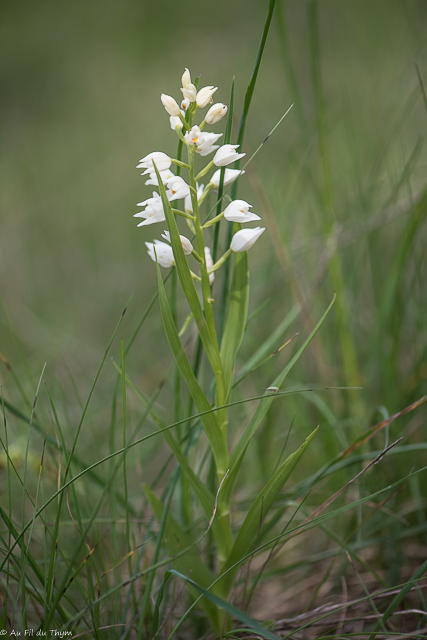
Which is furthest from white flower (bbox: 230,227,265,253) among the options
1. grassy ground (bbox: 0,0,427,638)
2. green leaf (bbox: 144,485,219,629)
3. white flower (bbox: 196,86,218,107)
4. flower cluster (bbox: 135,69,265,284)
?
green leaf (bbox: 144,485,219,629)

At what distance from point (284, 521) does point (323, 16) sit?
4.84 m

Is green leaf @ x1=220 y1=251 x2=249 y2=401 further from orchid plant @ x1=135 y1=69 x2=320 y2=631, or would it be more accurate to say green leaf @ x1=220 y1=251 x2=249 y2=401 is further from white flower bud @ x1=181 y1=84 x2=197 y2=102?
white flower bud @ x1=181 y1=84 x2=197 y2=102

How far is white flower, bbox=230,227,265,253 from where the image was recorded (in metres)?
0.71

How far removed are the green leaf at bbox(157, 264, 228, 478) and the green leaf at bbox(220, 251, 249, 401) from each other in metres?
0.07

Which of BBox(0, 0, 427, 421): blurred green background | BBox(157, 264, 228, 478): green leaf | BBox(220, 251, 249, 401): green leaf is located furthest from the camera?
BBox(0, 0, 427, 421): blurred green background

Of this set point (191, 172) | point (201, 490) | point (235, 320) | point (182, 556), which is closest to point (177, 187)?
point (191, 172)

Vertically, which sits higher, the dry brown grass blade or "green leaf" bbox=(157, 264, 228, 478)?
"green leaf" bbox=(157, 264, 228, 478)

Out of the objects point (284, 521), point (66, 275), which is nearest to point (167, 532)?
point (284, 521)

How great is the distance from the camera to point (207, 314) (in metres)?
0.73

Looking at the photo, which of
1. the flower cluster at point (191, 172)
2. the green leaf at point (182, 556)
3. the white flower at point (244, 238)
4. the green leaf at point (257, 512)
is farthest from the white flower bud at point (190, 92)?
the green leaf at point (182, 556)

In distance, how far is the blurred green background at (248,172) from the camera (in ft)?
4.60

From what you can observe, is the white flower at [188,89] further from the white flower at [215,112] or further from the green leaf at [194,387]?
the green leaf at [194,387]

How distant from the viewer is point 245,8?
5.22 metres

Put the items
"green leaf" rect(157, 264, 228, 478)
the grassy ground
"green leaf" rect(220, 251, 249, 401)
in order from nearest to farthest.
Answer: "green leaf" rect(157, 264, 228, 478) → "green leaf" rect(220, 251, 249, 401) → the grassy ground
